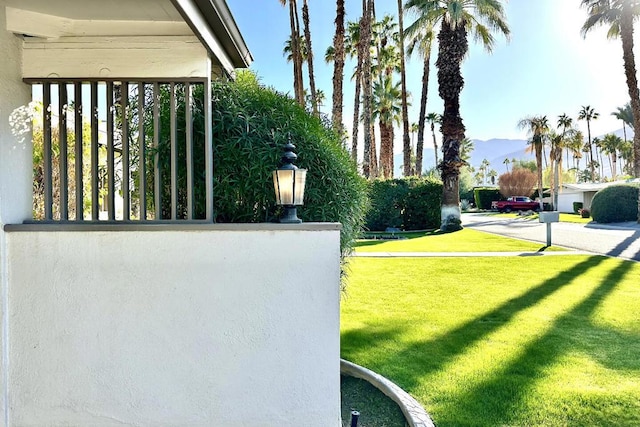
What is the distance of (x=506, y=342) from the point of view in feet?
15.7

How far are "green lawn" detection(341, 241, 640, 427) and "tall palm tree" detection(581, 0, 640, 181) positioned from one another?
48.6 feet

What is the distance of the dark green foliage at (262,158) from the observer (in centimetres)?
332

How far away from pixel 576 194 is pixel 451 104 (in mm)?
30555

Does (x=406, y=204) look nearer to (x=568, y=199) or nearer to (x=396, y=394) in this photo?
(x=396, y=394)

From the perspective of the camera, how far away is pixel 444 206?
19203 mm

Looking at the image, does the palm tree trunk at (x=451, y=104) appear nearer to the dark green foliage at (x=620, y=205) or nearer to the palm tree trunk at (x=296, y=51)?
the palm tree trunk at (x=296, y=51)

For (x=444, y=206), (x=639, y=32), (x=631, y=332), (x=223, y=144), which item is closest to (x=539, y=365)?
(x=631, y=332)

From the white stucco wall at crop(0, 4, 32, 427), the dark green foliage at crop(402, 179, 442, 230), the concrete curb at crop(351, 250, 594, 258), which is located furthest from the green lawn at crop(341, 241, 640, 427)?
the dark green foliage at crop(402, 179, 442, 230)

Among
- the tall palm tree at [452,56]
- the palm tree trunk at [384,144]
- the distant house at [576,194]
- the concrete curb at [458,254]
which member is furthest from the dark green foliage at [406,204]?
the distant house at [576,194]

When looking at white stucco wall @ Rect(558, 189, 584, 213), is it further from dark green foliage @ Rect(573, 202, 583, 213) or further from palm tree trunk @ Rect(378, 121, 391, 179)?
palm tree trunk @ Rect(378, 121, 391, 179)

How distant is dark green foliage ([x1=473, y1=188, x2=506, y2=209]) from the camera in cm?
4497

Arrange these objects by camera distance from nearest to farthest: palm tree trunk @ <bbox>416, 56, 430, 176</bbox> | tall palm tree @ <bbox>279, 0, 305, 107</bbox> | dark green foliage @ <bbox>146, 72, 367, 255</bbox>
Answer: dark green foliage @ <bbox>146, 72, 367, 255</bbox> < tall palm tree @ <bbox>279, 0, 305, 107</bbox> < palm tree trunk @ <bbox>416, 56, 430, 176</bbox>

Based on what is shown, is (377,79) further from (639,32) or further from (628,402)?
(628,402)

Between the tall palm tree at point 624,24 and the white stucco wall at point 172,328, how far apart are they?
22.6 meters
